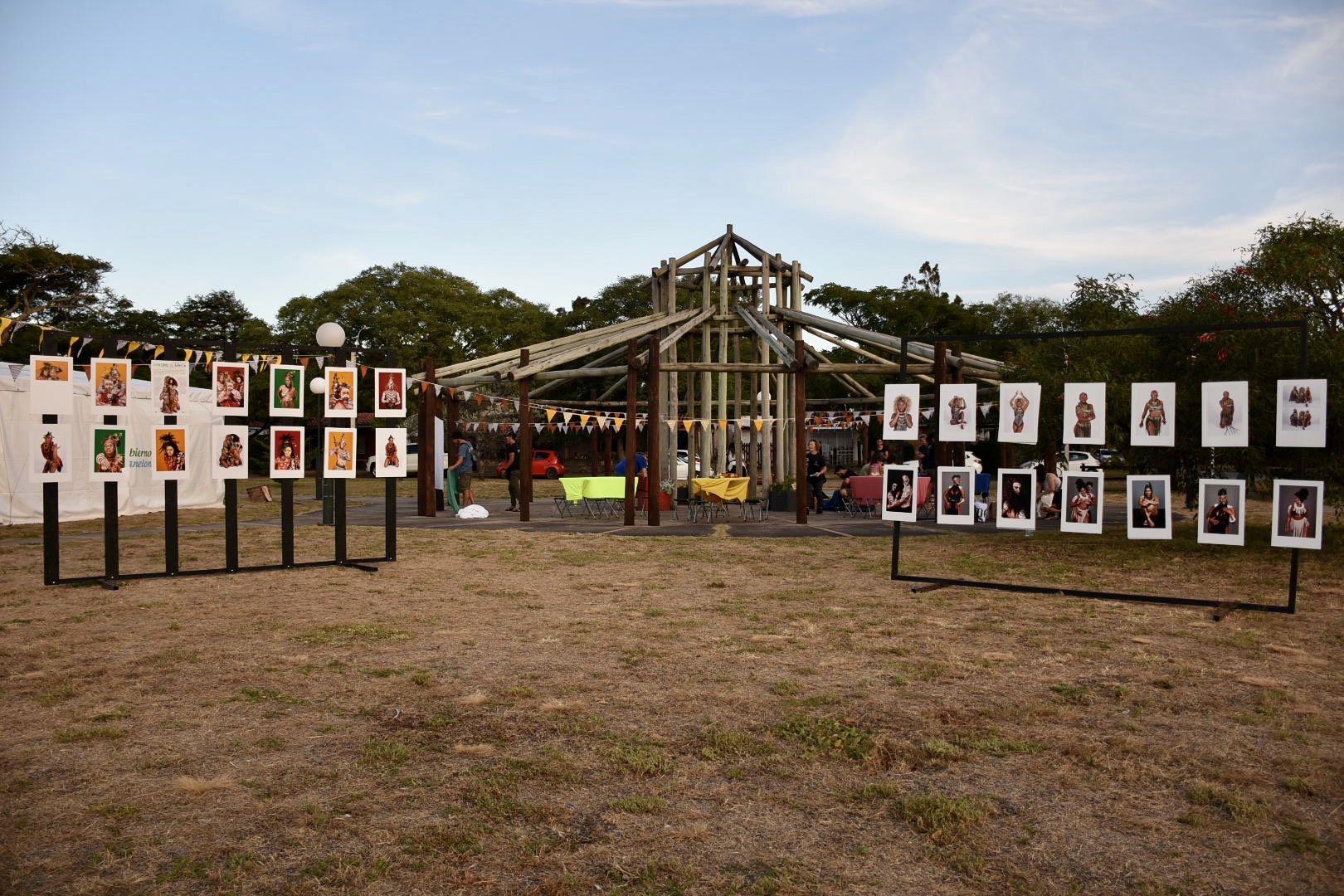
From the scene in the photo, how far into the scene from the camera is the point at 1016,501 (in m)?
8.54

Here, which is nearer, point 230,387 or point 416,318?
point 230,387

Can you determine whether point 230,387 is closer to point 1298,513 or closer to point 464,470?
point 464,470

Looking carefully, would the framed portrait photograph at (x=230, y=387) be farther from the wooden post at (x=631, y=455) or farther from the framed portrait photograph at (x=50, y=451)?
the wooden post at (x=631, y=455)

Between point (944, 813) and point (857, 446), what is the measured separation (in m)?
43.4

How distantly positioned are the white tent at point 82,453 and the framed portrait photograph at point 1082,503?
37.0 ft

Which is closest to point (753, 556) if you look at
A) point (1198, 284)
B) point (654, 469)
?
point (654, 469)

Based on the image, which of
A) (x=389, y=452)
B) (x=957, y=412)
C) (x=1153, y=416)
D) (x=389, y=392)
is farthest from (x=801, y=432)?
(x=1153, y=416)

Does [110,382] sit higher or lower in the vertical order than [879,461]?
higher

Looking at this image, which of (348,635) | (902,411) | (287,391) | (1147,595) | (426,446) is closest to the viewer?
(348,635)

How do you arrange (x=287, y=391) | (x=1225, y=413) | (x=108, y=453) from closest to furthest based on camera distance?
(x=1225, y=413), (x=108, y=453), (x=287, y=391)

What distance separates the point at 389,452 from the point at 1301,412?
8.54 meters

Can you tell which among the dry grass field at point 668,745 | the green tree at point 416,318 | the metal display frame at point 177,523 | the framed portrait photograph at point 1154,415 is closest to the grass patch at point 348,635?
the dry grass field at point 668,745

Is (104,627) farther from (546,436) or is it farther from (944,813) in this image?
(546,436)

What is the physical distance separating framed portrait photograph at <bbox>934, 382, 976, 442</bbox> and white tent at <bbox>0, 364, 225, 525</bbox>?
403 inches
